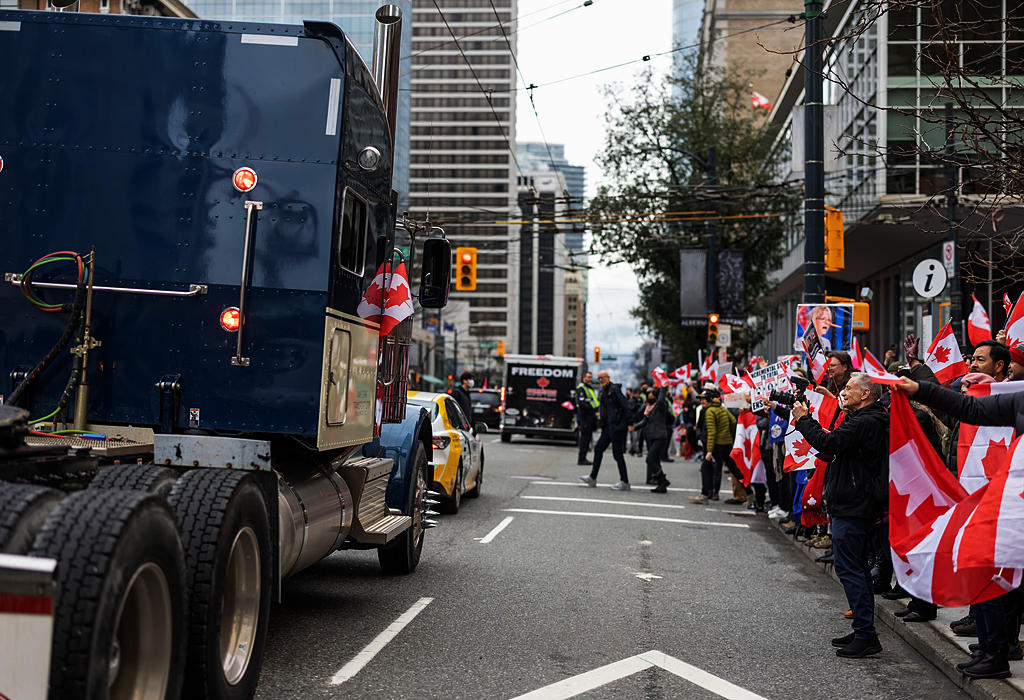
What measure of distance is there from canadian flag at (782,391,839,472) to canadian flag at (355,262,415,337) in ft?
10.4

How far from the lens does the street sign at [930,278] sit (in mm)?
15594

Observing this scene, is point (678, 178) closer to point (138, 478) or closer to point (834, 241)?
point (834, 241)

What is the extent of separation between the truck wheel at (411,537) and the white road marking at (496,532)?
7.59 feet

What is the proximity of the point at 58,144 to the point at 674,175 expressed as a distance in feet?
122

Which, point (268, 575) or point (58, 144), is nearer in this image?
point (268, 575)

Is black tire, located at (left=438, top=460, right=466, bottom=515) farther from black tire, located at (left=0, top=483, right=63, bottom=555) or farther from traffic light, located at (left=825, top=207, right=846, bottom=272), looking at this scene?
black tire, located at (left=0, top=483, right=63, bottom=555)

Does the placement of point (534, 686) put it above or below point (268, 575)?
below

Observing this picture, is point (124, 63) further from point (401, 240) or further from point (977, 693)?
point (977, 693)

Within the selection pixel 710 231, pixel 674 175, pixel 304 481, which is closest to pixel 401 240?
pixel 304 481

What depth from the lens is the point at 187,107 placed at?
6.30 meters

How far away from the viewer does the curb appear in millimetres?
6133

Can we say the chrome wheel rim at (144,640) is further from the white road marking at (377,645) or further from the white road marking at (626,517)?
the white road marking at (626,517)

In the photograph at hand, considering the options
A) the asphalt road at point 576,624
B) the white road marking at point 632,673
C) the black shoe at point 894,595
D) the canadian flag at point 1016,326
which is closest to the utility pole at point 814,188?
the asphalt road at point 576,624

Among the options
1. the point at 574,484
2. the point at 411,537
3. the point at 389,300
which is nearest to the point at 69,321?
the point at 389,300
